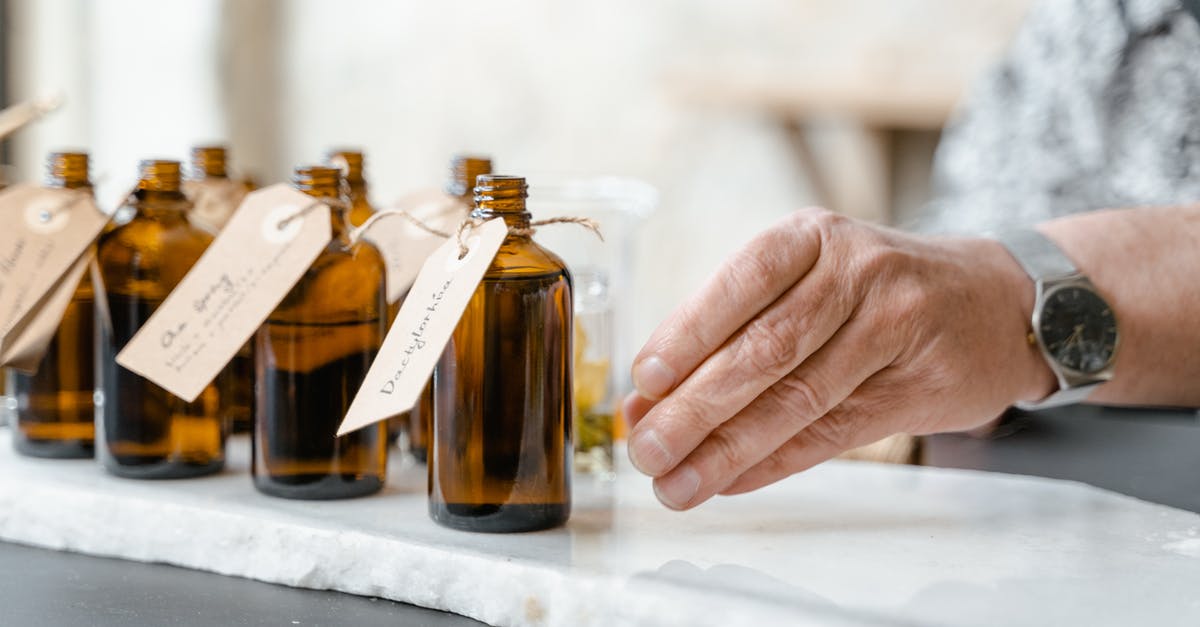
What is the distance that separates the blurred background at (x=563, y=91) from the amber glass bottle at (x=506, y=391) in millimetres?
1636

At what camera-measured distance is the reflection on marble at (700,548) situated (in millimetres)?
750

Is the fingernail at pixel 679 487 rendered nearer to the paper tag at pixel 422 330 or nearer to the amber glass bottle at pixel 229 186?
the paper tag at pixel 422 330

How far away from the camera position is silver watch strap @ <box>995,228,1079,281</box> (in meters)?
1.03

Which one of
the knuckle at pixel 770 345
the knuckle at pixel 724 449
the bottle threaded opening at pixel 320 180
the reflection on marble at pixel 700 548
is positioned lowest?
the reflection on marble at pixel 700 548

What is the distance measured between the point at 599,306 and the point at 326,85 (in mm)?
2467

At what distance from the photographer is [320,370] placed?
0.96m

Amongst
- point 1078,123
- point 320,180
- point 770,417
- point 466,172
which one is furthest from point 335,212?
point 1078,123

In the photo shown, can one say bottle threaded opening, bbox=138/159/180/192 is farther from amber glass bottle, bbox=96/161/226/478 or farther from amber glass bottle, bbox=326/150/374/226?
amber glass bottle, bbox=326/150/374/226


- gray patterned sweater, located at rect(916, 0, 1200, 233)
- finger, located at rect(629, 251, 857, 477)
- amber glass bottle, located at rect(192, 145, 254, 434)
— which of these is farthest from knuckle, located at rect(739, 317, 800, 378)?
gray patterned sweater, located at rect(916, 0, 1200, 233)

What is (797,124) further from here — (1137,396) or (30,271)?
(30,271)

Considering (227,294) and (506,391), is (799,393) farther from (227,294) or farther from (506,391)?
(227,294)

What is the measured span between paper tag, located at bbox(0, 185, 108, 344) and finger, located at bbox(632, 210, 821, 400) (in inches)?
19.7

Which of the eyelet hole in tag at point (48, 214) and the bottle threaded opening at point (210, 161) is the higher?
the bottle threaded opening at point (210, 161)

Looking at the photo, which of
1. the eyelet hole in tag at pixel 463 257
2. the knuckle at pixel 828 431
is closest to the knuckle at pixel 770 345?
the knuckle at pixel 828 431
